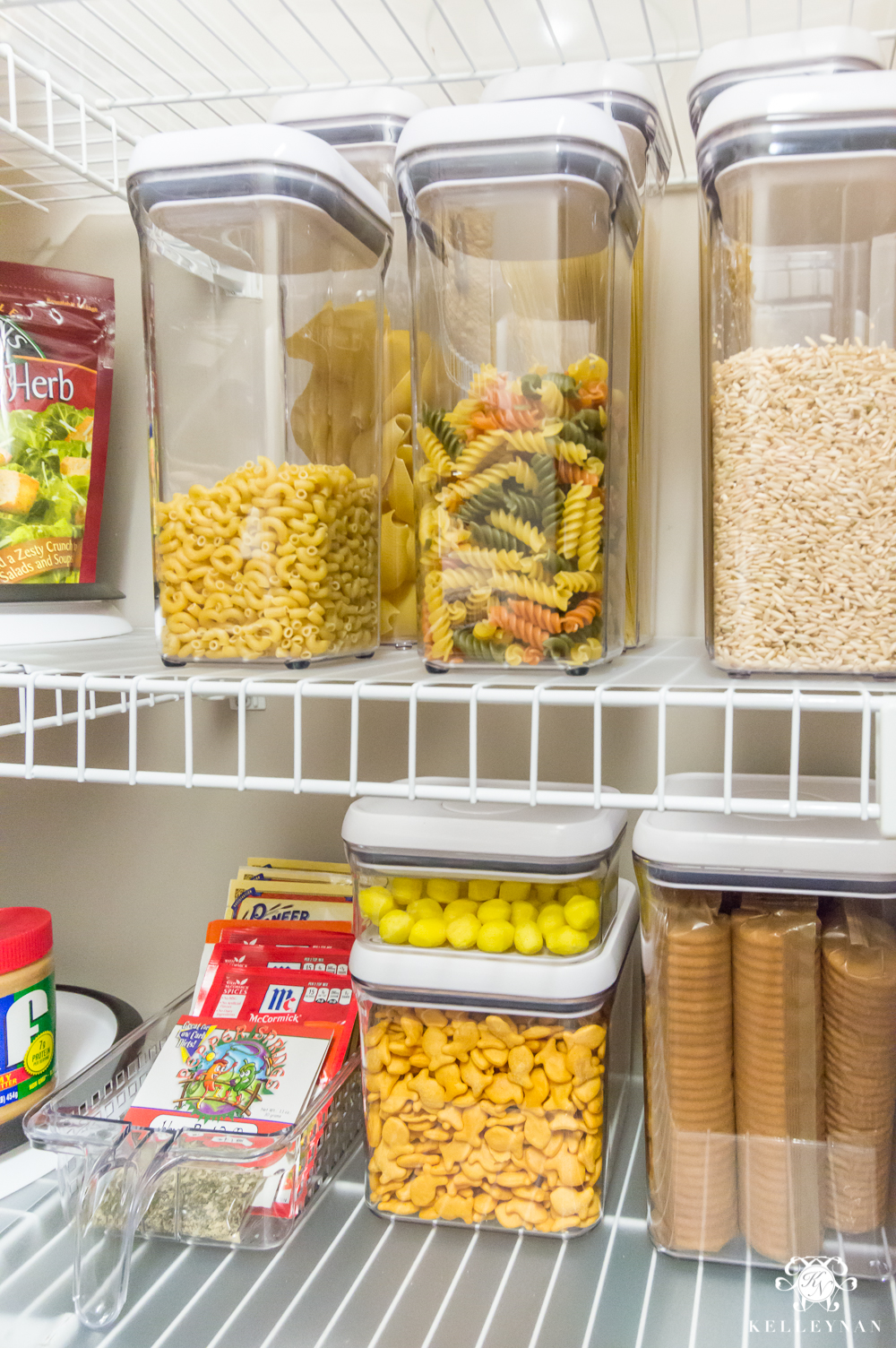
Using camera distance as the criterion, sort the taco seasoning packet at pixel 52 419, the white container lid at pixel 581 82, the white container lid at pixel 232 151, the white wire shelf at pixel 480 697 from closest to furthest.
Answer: the white wire shelf at pixel 480 697
the white container lid at pixel 232 151
the white container lid at pixel 581 82
the taco seasoning packet at pixel 52 419

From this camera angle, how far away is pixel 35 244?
106 centimetres

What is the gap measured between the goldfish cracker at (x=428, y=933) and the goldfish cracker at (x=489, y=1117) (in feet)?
0.06

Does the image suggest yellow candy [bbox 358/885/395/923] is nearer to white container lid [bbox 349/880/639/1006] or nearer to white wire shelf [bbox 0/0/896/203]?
white container lid [bbox 349/880/639/1006]

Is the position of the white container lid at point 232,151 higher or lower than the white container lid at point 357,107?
lower

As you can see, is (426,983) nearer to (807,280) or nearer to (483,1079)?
(483,1079)

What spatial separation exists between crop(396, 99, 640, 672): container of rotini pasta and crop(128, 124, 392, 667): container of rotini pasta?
76mm

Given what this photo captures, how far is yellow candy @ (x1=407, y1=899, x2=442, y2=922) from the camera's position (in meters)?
0.72

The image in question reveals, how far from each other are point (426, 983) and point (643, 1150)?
0.89 feet

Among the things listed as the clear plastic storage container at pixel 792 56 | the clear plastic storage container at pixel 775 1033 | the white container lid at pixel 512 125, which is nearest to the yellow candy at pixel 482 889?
the clear plastic storage container at pixel 775 1033

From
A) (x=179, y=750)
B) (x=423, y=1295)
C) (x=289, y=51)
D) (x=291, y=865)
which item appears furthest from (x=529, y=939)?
(x=289, y=51)

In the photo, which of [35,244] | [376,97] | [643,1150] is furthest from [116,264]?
[643,1150]

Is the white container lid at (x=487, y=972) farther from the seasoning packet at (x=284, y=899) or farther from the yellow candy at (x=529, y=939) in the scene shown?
the seasoning packet at (x=284, y=899)

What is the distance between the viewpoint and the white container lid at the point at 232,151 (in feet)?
2.09

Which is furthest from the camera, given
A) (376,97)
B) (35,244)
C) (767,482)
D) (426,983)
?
(35,244)
